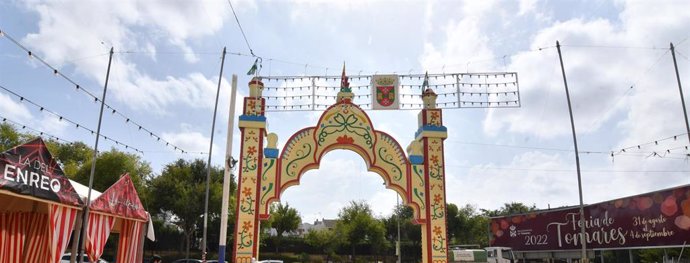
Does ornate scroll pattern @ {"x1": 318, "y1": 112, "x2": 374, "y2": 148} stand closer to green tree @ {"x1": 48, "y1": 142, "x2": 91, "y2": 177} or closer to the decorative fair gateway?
the decorative fair gateway

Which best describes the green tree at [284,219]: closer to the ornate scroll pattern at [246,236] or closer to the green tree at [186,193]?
the green tree at [186,193]

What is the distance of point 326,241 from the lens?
33750mm

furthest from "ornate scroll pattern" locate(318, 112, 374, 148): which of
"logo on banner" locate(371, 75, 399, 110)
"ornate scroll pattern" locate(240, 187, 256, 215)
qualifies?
"ornate scroll pattern" locate(240, 187, 256, 215)

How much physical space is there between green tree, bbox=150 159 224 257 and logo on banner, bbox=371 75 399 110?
51.8 feet

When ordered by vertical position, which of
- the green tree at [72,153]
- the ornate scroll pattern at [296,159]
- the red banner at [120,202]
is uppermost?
the green tree at [72,153]

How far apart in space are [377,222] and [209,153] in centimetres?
2127

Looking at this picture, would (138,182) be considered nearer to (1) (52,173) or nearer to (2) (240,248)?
(2) (240,248)

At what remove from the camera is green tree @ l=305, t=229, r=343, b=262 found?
3375cm

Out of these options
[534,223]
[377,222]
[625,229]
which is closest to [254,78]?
[625,229]

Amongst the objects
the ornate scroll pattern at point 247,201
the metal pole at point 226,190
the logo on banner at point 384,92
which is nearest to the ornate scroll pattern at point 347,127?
the logo on banner at point 384,92

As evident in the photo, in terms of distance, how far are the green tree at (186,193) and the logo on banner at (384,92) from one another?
622 inches

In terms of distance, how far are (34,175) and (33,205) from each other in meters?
2.39

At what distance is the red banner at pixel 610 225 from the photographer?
17828 millimetres

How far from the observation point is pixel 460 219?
46.1 metres
